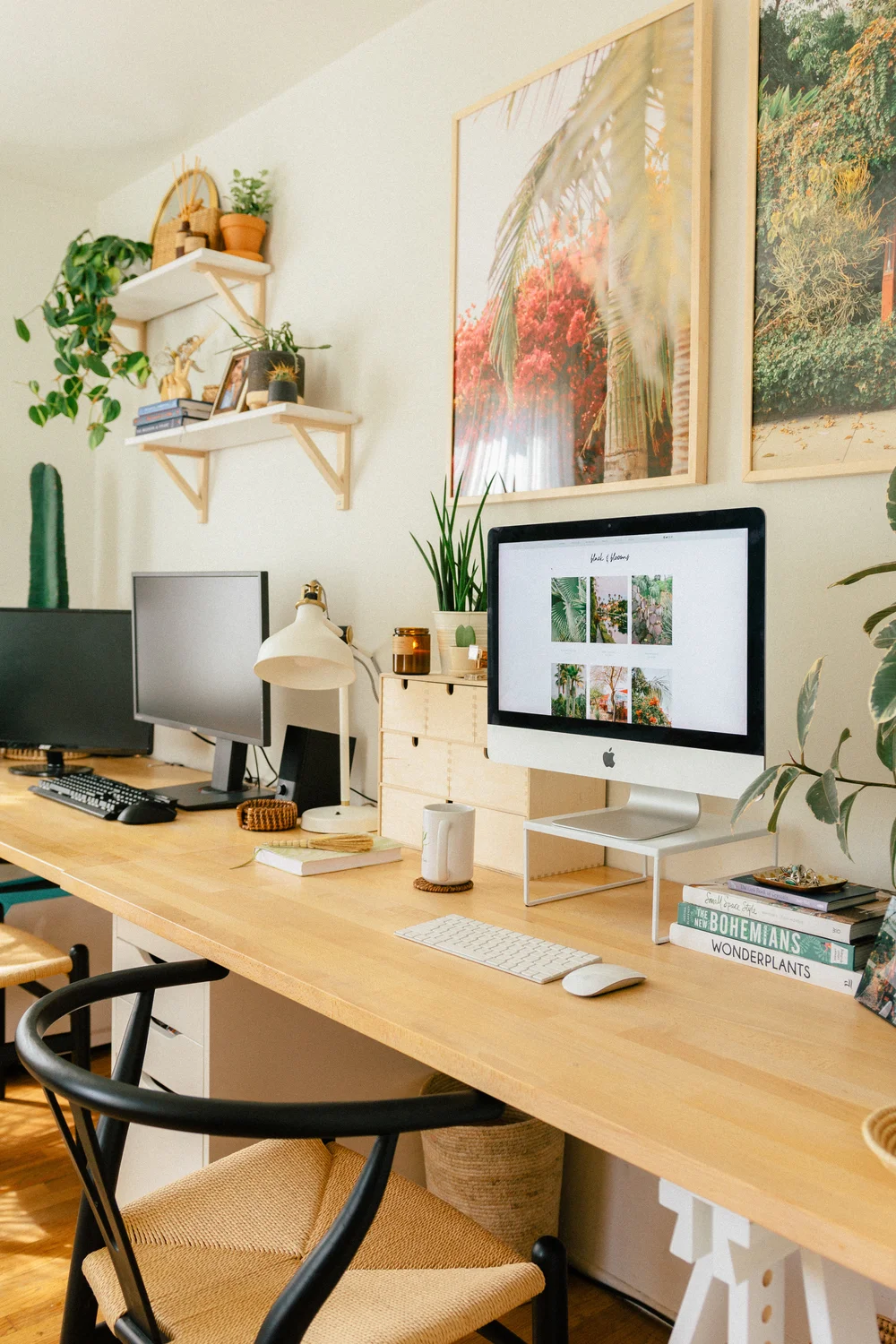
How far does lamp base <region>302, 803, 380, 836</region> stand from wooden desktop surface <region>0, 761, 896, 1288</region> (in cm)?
27

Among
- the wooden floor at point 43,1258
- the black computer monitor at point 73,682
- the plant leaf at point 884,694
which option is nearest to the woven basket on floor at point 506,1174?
the wooden floor at point 43,1258

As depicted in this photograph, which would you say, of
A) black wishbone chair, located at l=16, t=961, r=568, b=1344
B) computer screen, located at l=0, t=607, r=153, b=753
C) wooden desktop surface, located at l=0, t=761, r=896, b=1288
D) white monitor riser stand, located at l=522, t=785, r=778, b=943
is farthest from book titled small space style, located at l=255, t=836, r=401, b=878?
computer screen, located at l=0, t=607, r=153, b=753

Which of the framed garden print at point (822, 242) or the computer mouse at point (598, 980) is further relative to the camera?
the framed garden print at point (822, 242)

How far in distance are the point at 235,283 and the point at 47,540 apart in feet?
3.69

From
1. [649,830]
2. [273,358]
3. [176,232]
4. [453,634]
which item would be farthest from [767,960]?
[176,232]

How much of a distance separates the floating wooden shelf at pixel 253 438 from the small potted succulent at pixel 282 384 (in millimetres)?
30

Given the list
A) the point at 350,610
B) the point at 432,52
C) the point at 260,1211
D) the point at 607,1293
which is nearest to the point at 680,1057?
the point at 260,1211

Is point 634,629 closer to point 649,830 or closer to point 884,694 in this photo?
point 649,830

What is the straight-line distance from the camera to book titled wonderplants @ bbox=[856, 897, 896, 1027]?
1.10m

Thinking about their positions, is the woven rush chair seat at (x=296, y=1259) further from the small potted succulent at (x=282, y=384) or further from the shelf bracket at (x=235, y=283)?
the shelf bracket at (x=235, y=283)

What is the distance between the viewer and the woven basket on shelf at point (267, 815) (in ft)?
6.72

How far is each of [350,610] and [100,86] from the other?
148 cm

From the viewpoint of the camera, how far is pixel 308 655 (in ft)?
6.52

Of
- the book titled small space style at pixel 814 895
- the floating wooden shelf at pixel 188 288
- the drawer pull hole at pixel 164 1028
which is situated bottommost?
the drawer pull hole at pixel 164 1028
